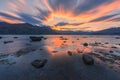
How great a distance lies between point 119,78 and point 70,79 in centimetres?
964

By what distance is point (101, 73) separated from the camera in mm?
28484

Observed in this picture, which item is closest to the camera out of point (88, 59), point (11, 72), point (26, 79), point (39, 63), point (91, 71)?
point (26, 79)

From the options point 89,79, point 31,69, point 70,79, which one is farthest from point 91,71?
point 31,69

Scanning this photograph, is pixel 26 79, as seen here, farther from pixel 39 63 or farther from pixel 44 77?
pixel 39 63

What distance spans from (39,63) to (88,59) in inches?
538

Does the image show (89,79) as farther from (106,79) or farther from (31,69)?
(31,69)

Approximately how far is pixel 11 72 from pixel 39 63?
7.29 m

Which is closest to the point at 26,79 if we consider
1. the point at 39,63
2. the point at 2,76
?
the point at 2,76

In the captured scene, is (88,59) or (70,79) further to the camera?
(88,59)

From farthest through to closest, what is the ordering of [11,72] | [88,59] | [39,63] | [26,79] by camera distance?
1. [88,59]
2. [39,63]
3. [11,72]
4. [26,79]

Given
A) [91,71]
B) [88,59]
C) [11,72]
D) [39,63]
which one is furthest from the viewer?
[88,59]

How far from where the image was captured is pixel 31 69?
97.9 feet

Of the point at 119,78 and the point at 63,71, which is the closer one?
the point at 119,78

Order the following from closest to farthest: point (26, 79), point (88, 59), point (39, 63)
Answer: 1. point (26, 79)
2. point (39, 63)
3. point (88, 59)
